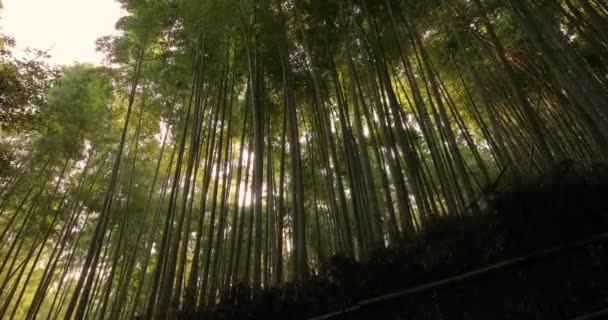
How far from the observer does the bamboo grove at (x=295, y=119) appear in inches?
143

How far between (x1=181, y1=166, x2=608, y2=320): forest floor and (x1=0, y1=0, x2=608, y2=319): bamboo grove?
0.25m

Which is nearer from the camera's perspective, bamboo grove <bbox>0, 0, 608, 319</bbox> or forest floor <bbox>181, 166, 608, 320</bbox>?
forest floor <bbox>181, 166, 608, 320</bbox>

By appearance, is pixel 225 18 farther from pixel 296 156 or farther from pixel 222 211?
Answer: pixel 222 211

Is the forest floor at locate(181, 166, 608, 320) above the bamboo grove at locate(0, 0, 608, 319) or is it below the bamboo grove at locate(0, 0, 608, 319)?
below

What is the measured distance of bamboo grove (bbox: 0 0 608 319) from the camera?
3.63m

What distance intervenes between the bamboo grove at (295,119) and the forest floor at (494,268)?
0.25m

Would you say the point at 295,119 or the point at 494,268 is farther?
the point at 295,119

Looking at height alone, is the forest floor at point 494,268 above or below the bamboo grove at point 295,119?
below

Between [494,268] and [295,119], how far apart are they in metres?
2.98

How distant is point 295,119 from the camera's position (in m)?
4.73

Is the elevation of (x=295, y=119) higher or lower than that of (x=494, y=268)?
higher

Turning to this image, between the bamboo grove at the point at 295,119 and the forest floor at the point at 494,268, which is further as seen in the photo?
the bamboo grove at the point at 295,119

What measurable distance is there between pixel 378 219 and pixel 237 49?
4.18m

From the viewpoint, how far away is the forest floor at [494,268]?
7.59 feet
